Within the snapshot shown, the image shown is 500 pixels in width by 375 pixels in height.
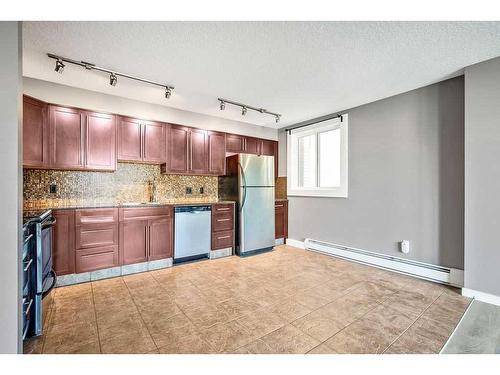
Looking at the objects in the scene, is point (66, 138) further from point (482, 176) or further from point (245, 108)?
point (482, 176)

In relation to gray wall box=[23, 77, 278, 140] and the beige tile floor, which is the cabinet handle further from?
gray wall box=[23, 77, 278, 140]

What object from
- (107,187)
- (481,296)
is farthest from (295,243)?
(107,187)

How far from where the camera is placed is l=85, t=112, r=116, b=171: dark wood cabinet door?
2959mm

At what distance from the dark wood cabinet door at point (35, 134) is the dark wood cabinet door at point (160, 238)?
142 cm

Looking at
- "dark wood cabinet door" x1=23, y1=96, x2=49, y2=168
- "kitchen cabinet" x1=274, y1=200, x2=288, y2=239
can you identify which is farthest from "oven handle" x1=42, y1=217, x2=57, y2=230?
"kitchen cabinet" x1=274, y1=200, x2=288, y2=239

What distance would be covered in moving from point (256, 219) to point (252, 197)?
15.8 inches

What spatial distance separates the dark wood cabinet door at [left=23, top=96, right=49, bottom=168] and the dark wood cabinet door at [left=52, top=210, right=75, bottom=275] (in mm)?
624

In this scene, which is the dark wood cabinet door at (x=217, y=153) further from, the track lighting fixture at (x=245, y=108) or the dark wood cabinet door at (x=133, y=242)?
the dark wood cabinet door at (x=133, y=242)

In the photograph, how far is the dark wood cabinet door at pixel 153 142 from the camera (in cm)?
338

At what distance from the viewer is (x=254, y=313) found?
2064 mm

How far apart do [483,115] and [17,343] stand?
4.13 meters

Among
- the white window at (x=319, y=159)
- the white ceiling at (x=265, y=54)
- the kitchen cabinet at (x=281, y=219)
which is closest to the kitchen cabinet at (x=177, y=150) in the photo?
the white ceiling at (x=265, y=54)
